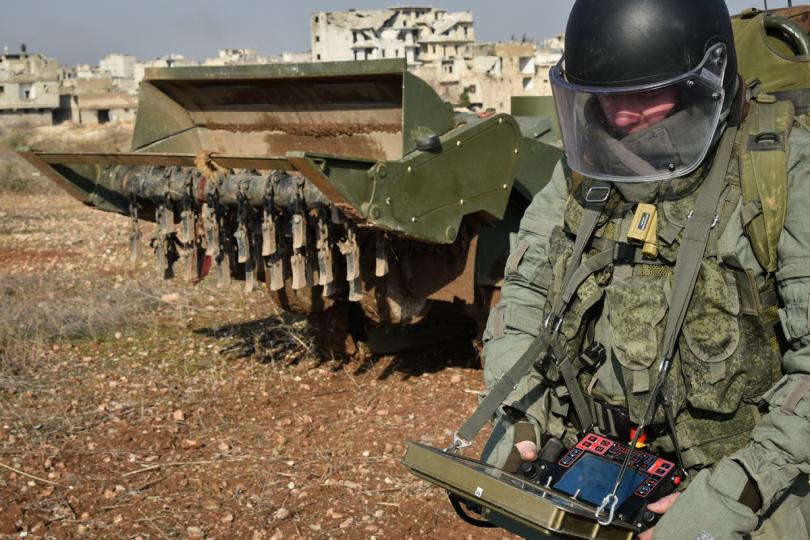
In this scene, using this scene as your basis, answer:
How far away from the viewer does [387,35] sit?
7156 centimetres

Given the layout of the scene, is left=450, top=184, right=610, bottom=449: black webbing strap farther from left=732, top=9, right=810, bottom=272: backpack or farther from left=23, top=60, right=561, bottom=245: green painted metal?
left=23, top=60, right=561, bottom=245: green painted metal

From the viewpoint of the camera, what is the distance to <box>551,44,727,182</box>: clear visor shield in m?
2.14

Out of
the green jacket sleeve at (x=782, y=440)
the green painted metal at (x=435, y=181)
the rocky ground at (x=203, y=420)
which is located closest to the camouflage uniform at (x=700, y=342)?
the green jacket sleeve at (x=782, y=440)

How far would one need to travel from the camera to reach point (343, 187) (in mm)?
4449

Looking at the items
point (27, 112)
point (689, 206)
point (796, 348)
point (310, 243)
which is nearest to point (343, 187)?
point (310, 243)

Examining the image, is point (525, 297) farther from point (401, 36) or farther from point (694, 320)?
point (401, 36)

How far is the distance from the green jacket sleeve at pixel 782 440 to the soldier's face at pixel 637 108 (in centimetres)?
29

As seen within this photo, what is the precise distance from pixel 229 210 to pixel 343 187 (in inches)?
52.4

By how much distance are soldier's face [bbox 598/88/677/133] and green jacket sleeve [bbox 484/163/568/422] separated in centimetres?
36

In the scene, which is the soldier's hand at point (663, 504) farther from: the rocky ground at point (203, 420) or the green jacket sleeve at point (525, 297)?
the rocky ground at point (203, 420)

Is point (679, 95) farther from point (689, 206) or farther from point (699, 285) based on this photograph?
point (699, 285)

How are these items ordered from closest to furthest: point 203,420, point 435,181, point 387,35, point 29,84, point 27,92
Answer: point 435,181 → point 203,420 → point 29,84 → point 27,92 → point 387,35

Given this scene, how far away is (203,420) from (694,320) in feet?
12.8

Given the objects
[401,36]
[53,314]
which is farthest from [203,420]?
[401,36]
